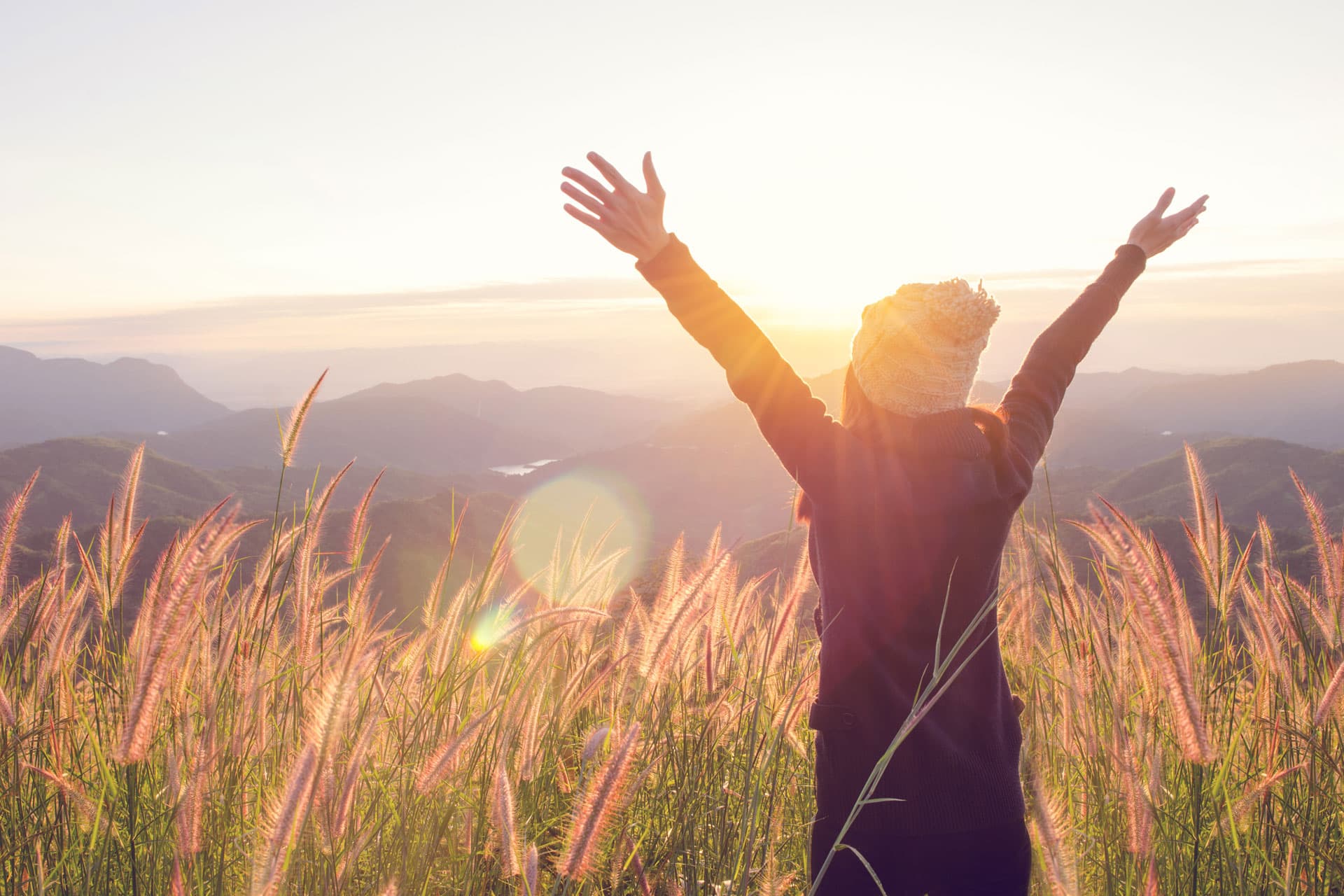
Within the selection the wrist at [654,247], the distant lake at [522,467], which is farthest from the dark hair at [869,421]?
the distant lake at [522,467]

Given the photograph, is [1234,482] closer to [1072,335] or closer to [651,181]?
[1072,335]

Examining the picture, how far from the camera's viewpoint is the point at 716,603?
2588 millimetres

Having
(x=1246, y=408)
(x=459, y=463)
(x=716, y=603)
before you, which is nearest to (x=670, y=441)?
(x=459, y=463)

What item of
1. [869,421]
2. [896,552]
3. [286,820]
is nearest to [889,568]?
[896,552]

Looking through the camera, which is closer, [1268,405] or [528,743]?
[528,743]

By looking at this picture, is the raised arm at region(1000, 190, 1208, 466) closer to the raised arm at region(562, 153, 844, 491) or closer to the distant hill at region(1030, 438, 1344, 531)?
the raised arm at region(562, 153, 844, 491)

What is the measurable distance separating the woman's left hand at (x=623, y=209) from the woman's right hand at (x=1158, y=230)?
1905mm

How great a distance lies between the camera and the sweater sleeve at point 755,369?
1808 mm

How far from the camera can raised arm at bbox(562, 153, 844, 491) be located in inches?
71.3

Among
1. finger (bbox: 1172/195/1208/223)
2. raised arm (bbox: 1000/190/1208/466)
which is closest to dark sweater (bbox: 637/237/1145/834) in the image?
raised arm (bbox: 1000/190/1208/466)

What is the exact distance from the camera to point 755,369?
1.81 m

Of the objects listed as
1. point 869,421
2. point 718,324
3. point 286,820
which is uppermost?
point 718,324

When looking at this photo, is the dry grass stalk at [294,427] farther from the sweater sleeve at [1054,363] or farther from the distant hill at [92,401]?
the distant hill at [92,401]

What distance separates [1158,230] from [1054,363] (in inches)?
35.7
